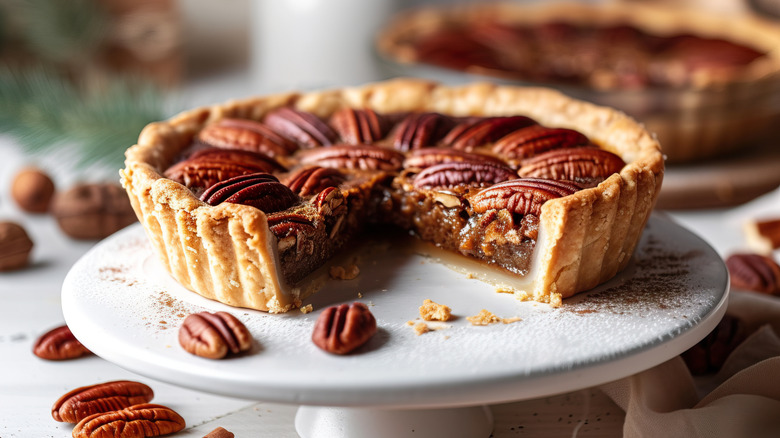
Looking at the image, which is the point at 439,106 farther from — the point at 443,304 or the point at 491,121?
the point at 443,304

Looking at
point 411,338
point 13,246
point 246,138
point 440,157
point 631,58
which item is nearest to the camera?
point 411,338

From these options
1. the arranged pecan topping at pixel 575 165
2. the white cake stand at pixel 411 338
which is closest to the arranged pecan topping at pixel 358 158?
the white cake stand at pixel 411 338

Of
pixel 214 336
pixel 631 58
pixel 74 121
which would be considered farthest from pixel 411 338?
pixel 631 58

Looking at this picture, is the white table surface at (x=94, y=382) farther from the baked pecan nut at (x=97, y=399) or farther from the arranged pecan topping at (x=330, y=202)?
the arranged pecan topping at (x=330, y=202)

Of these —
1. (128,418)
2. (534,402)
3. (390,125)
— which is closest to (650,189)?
(534,402)

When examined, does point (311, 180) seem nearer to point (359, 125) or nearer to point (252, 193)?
point (252, 193)

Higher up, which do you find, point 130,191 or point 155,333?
point 130,191
